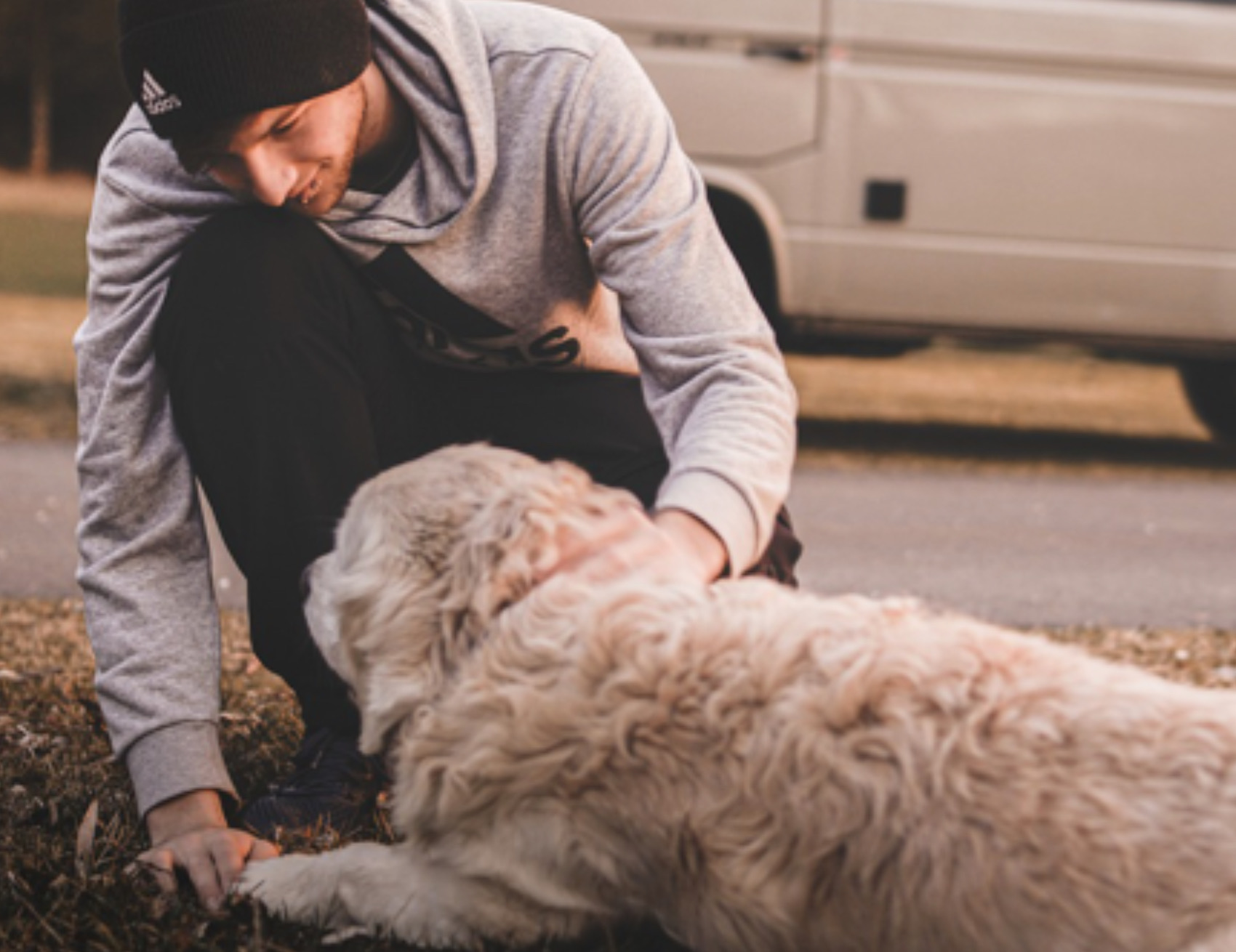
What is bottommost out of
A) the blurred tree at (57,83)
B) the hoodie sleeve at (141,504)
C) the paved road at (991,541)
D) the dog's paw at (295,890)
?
the blurred tree at (57,83)

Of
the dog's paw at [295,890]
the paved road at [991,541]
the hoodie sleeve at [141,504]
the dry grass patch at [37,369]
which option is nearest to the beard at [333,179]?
the hoodie sleeve at [141,504]

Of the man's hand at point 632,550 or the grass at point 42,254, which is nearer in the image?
the man's hand at point 632,550

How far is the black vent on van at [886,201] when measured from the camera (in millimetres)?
7340

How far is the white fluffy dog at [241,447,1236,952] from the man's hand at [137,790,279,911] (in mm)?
265

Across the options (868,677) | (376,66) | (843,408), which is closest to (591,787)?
(868,677)

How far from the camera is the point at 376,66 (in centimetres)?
299

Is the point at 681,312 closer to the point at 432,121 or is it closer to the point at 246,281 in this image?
the point at 432,121

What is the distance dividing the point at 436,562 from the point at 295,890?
0.55 metres

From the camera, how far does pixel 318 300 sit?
2.94m

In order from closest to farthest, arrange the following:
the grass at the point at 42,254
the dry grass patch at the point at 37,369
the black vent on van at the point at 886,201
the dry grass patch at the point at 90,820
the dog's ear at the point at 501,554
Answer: the dog's ear at the point at 501,554 < the dry grass patch at the point at 90,820 < the black vent on van at the point at 886,201 < the dry grass patch at the point at 37,369 < the grass at the point at 42,254

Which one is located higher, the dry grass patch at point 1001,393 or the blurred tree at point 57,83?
the dry grass patch at point 1001,393

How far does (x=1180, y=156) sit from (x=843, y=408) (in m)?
2.74

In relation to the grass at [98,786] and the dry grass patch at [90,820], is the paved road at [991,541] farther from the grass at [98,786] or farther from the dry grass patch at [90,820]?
the dry grass patch at [90,820]

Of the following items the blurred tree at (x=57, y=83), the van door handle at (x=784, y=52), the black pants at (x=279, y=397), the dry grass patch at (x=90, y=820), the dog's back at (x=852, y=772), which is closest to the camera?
the dog's back at (x=852, y=772)
